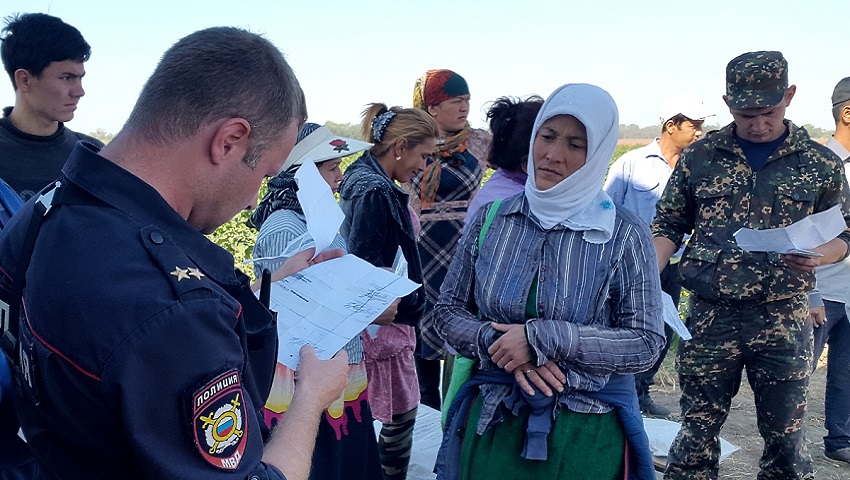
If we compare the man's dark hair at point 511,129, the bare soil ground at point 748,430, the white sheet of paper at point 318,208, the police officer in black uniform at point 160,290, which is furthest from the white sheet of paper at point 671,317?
the bare soil ground at point 748,430

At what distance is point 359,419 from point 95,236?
2.13 metres

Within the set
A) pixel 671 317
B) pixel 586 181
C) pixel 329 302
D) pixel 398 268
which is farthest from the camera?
pixel 398 268

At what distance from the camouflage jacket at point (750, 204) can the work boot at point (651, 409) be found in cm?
229

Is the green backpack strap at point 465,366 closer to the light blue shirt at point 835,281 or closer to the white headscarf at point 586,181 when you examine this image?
the white headscarf at point 586,181

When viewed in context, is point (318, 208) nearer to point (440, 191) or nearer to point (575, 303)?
point (575, 303)

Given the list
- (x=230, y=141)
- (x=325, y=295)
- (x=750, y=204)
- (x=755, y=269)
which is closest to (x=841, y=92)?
(x=750, y=204)

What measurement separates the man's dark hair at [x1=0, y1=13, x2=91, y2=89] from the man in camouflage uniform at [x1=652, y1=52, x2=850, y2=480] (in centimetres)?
329

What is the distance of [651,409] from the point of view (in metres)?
5.70

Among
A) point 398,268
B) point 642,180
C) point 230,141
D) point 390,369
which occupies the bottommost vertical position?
point 390,369

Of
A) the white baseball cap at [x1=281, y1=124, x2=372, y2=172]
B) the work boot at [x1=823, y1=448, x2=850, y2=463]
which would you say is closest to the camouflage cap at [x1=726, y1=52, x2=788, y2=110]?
the white baseball cap at [x1=281, y1=124, x2=372, y2=172]

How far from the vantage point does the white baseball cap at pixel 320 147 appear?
10.6ft

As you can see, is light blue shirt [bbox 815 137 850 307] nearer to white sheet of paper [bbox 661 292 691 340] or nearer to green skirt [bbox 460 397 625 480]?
white sheet of paper [bbox 661 292 691 340]

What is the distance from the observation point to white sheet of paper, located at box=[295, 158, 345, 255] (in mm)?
2299

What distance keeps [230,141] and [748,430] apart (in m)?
5.27
